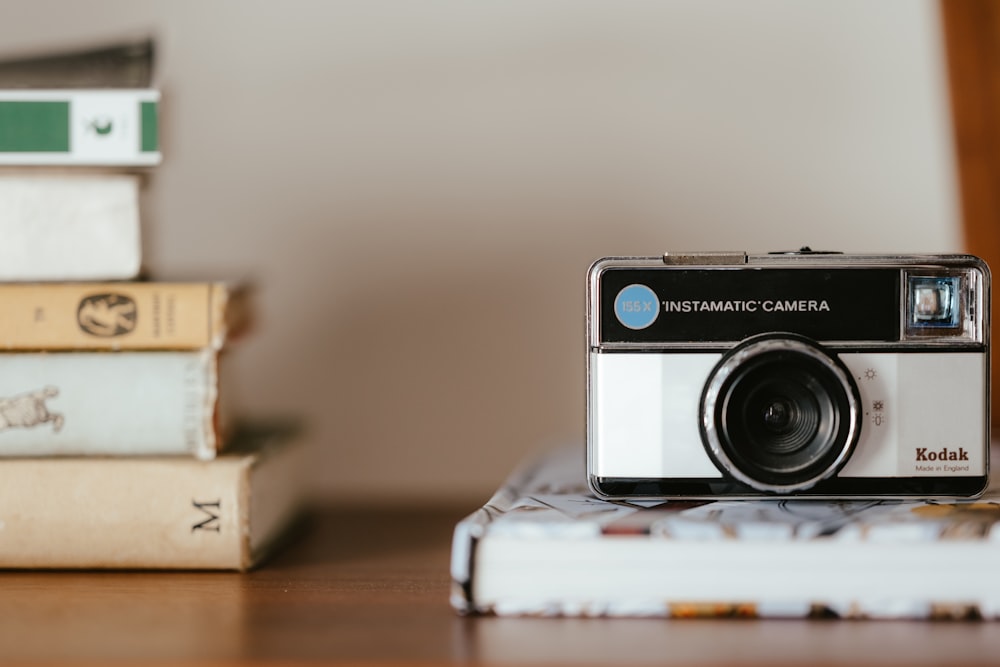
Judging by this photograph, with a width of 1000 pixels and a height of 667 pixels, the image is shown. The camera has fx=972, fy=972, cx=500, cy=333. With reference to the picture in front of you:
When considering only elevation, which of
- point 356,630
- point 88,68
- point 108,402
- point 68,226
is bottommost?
point 356,630

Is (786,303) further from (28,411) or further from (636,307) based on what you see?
(28,411)

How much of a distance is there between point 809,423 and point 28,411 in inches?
19.3

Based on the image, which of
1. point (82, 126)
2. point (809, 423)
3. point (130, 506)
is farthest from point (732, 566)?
point (82, 126)

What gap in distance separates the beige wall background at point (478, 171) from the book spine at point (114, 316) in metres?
0.25

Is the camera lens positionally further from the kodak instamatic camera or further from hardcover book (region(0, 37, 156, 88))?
hardcover book (region(0, 37, 156, 88))

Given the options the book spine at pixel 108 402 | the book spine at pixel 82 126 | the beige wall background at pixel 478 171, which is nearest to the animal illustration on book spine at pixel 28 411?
the book spine at pixel 108 402

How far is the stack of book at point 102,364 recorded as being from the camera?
61cm

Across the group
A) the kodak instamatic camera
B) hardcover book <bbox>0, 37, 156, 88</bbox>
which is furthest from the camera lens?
hardcover book <bbox>0, 37, 156, 88</bbox>

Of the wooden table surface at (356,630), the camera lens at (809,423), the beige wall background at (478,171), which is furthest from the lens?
the beige wall background at (478,171)

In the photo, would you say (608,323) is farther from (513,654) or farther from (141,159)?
(141,159)

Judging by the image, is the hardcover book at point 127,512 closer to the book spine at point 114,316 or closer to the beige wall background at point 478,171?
the book spine at point 114,316

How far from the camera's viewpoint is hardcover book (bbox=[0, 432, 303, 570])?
2.01ft

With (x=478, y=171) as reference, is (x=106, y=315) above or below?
below

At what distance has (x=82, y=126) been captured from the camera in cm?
61
